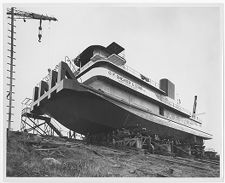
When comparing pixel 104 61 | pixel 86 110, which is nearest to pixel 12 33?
pixel 86 110

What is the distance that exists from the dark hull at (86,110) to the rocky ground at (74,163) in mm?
3950

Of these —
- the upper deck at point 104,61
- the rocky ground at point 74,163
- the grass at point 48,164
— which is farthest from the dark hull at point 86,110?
the grass at point 48,164

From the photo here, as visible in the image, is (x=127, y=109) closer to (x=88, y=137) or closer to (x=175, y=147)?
(x=88, y=137)

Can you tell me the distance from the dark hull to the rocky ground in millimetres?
3950

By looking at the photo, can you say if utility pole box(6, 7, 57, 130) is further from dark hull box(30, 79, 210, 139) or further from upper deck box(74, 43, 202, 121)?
upper deck box(74, 43, 202, 121)

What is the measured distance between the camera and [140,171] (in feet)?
34.8

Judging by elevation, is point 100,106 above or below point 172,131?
above

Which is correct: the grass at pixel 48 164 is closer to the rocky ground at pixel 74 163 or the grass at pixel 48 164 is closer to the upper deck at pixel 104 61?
the rocky ground at pixel 74 163

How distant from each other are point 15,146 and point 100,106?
704cm

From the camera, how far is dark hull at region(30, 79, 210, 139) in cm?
1545

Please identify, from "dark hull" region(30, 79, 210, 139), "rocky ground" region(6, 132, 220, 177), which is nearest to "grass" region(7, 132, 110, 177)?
"rocky ground" region(6, 132, 220, 177)

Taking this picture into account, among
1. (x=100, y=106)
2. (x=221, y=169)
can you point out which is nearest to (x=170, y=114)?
(x=100, y=106)

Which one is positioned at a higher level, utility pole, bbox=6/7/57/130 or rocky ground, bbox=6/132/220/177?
utility pole, bbox=6/7/57/130

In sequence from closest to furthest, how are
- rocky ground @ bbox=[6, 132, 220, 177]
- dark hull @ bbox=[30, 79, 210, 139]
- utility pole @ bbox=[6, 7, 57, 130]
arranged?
rocky ground @ bbox=[6, 132, 220, 177]
utility pole @ bbox=[6, 7, 57, 130]
dark hull @ bbox=[30, 79, 210, 139]
